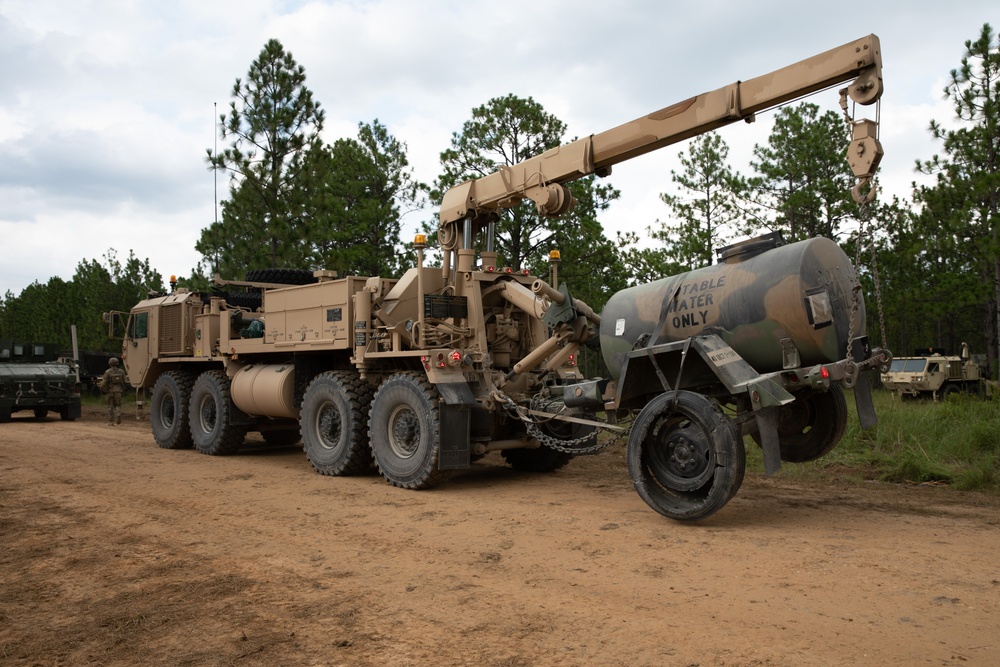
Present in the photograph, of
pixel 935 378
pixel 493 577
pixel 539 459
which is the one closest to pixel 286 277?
pixel 539 459

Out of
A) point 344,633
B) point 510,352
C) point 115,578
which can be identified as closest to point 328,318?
point 510,352

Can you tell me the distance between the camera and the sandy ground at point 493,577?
441cm

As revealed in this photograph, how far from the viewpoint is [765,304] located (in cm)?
729

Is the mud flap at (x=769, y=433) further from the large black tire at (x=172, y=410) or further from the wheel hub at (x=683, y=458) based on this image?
the large black tire at (x=172, y=410)

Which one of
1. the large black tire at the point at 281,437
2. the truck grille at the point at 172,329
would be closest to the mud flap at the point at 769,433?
the large black tire at the point at 281,437

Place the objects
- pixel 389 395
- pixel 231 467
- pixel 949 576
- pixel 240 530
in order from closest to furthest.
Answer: pixel 949 576 < pixel 240 530 < pixel 389 395 < pixel 231 467

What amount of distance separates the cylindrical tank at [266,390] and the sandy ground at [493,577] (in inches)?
91.5

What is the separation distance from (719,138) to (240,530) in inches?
904

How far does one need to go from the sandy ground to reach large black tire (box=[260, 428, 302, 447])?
579cm

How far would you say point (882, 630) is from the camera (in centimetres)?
454

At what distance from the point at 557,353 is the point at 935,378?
22.2m

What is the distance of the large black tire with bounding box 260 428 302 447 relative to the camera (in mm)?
15648

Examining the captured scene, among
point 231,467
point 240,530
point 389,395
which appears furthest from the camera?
point 231,467

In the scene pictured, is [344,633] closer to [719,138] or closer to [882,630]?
[882,630]
